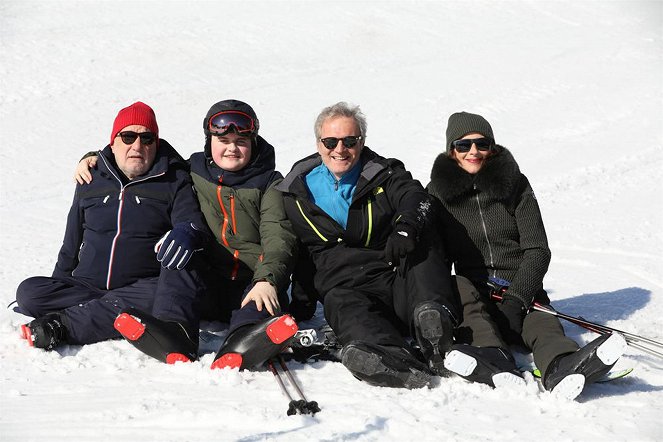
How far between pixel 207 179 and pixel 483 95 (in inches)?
309

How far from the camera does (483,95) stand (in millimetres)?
11484

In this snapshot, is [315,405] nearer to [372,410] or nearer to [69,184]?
[372,410]

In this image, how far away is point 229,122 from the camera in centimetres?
421

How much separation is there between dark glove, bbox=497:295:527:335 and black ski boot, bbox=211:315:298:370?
1136 millimetres

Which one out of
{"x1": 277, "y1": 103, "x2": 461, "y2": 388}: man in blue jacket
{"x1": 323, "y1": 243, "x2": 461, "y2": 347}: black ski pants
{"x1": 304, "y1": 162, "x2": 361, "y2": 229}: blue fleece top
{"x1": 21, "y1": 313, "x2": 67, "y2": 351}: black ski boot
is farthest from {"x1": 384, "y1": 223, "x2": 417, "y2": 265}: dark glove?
{"x1": 21, "y1": 313, "x2": 67, "y2": 351}: black ski boot

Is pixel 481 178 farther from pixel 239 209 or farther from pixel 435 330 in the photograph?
pixel 239 209

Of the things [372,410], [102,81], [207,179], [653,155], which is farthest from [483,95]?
[372,410]

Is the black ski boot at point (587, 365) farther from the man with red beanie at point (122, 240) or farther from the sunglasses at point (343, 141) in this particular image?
the man with red beanie at point (122, 240)

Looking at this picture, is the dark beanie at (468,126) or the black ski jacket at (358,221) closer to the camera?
the black ski jacket at (358,221)

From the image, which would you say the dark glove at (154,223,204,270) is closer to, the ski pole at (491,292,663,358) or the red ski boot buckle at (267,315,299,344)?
the red ski boot buckle at (267,315,299,344)

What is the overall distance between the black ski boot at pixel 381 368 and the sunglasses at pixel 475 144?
1313 millimetres

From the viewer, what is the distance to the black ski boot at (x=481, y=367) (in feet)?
11.1

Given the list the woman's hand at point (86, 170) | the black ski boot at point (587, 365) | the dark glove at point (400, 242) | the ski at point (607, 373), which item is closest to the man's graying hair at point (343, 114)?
the dark glove at point (400, 242)

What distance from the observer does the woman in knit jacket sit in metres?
4.05
